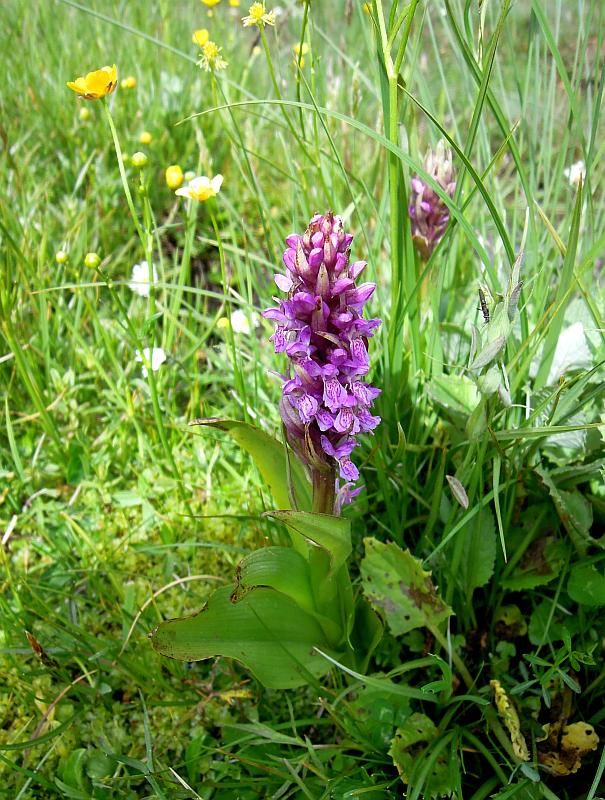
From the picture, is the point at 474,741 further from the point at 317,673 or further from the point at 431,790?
the point at 317,673

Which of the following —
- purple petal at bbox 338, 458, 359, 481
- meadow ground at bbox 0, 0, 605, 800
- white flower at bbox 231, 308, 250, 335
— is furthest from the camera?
white flower at bbox 231, 308, 250, 335

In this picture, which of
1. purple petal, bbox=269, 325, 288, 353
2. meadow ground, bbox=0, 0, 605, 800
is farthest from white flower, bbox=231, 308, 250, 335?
purple petal, bbox=269, 325, 288, 353

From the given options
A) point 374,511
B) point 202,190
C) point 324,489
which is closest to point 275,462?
point 324,489

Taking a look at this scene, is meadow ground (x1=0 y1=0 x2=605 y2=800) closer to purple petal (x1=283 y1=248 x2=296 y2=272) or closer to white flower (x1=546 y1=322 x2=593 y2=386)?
white flower (x1=546 y1=322 x2=593 y2=386)

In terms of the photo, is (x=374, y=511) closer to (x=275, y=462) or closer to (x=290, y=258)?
(x=275, y=462)

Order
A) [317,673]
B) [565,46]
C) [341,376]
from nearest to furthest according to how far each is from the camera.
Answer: [341,376] → [317,673] → [565,46]

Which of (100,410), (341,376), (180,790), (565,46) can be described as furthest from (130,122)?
(565,46)

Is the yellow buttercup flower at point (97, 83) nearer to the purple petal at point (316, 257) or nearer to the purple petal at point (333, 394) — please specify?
the purple petal at point (316, 257)
